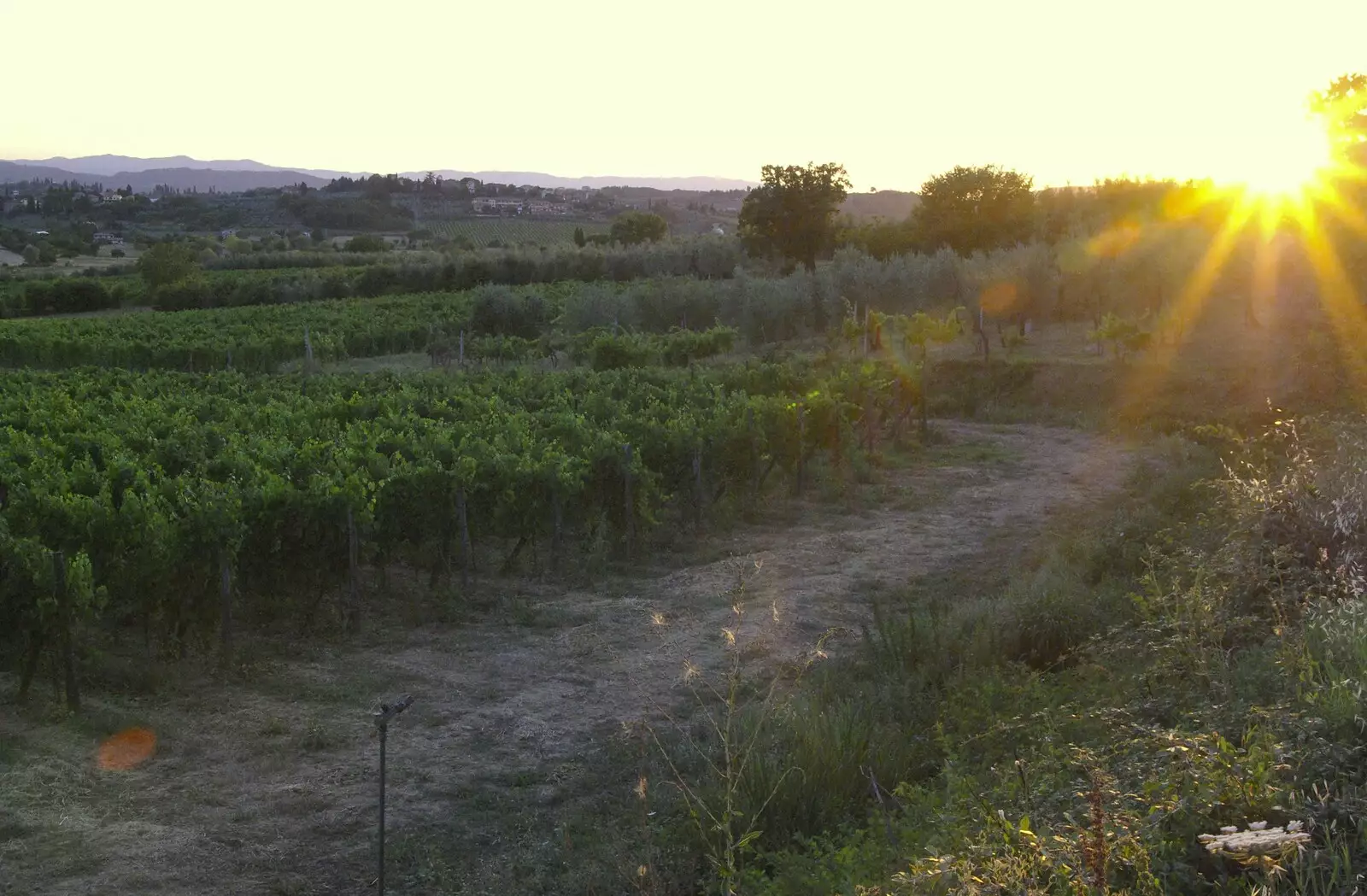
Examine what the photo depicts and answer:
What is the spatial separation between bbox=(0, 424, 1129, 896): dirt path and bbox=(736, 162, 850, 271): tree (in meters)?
33.4

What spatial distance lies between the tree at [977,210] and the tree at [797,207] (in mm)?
3728

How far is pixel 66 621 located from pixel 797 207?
3938cm

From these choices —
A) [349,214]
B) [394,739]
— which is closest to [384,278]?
[394,739]

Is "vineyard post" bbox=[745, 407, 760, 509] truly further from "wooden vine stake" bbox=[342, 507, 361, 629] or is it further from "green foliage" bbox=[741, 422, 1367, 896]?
"wooden vine stake" bbox=[342, 507, 361, 629]

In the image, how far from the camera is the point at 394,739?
27.0 feet

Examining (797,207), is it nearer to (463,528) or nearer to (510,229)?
(463,528)

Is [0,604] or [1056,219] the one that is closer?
[0,604]

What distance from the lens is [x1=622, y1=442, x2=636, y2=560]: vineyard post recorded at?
42.7ft

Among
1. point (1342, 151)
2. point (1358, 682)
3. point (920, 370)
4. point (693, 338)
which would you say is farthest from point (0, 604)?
point (1342, 151)

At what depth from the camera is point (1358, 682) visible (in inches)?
197

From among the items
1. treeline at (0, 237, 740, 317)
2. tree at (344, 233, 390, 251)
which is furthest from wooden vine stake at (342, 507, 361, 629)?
tree at (344, 233, 390, 251)

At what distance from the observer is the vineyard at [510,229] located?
10056 centimetres

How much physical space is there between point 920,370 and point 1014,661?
41.4 feet

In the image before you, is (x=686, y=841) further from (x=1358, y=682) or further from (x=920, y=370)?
(x=920, y=370)
